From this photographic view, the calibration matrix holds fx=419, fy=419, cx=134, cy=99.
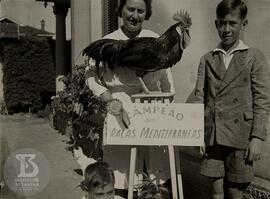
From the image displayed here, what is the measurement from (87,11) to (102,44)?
4.59 meters

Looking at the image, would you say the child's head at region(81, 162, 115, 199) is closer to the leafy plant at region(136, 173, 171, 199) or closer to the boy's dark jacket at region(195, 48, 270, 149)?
the leafy plant at region(136, 173, 171, 199)

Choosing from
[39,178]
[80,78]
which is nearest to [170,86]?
[39,178]

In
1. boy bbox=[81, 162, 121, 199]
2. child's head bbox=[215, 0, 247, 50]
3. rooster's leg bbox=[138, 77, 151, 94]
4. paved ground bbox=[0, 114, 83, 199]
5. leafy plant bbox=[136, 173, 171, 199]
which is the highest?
child's head bbox=[215, 0, 247, 50]

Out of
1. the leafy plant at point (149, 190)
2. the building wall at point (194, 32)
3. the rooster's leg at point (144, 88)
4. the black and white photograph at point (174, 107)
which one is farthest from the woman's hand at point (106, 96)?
the building wall at point (194, 32)

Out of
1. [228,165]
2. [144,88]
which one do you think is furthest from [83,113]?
[228,165]

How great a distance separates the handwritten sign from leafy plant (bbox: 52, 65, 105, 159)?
2.41 metres

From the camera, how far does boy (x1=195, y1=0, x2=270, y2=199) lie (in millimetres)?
2643

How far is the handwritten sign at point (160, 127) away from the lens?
2736mm

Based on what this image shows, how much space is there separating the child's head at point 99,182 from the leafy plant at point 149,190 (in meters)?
0.29

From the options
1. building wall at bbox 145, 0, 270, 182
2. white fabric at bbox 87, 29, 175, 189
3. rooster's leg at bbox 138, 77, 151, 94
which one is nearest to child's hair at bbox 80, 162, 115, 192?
white fabric at bbox 87, 29, 175, 189

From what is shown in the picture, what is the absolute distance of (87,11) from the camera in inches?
289

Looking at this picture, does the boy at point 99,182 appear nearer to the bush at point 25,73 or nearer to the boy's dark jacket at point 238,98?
the boy's dark jacket at point 238,98

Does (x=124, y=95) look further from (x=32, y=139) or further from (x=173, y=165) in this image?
(x=32, y=139)

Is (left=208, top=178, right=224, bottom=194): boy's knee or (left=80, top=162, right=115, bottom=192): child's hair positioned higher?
(left=80, top=162, right=115, bottom=192): child's hair
